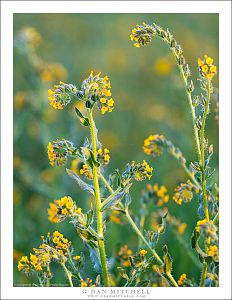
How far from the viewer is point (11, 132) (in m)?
3.34

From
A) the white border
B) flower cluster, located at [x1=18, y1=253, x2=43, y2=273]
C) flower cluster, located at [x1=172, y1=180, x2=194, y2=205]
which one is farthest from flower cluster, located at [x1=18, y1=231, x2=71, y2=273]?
flower cluster, located at [x1=172, y1=180, x2=194, y2=205]

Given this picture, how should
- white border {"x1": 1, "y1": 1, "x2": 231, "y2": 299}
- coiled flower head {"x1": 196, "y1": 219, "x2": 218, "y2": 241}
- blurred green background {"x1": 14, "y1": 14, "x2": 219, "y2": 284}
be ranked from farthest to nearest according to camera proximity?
1. blurred green background {"x1": 14, "y1": 14, "x2": 219, "y2": 284}
2. white border {"x1": 1, "y1": 1, "x2": 231, "y2": 299}
3. coiled flower head {"x1": 196, "y1": 219, "x2": 218, "y2": 241}

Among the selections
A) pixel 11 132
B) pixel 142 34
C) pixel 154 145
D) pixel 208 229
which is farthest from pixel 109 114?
pixel 208 229

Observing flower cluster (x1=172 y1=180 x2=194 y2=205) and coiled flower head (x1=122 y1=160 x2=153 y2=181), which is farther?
flower cluster (x1=172 y1=180 x2=194 y2=205)

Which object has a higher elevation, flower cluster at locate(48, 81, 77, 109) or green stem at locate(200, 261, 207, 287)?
flower cluster at locate(48, 81, 77, 109)

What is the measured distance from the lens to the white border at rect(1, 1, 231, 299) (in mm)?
2938

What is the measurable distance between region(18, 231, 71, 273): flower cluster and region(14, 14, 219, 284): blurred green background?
0.63 meters

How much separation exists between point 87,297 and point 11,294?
1.44 ft

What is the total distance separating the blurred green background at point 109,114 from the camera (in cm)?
409

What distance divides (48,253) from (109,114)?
3.38 m

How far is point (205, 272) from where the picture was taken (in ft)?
9.15

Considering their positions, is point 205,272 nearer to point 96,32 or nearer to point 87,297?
point 87,297

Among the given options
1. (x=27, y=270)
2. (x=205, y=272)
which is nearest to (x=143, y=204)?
(x=205, y=272)

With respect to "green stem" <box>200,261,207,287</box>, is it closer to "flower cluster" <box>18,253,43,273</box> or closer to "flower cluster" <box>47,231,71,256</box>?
"flower cluster" <box>47,231,71,256</box>
